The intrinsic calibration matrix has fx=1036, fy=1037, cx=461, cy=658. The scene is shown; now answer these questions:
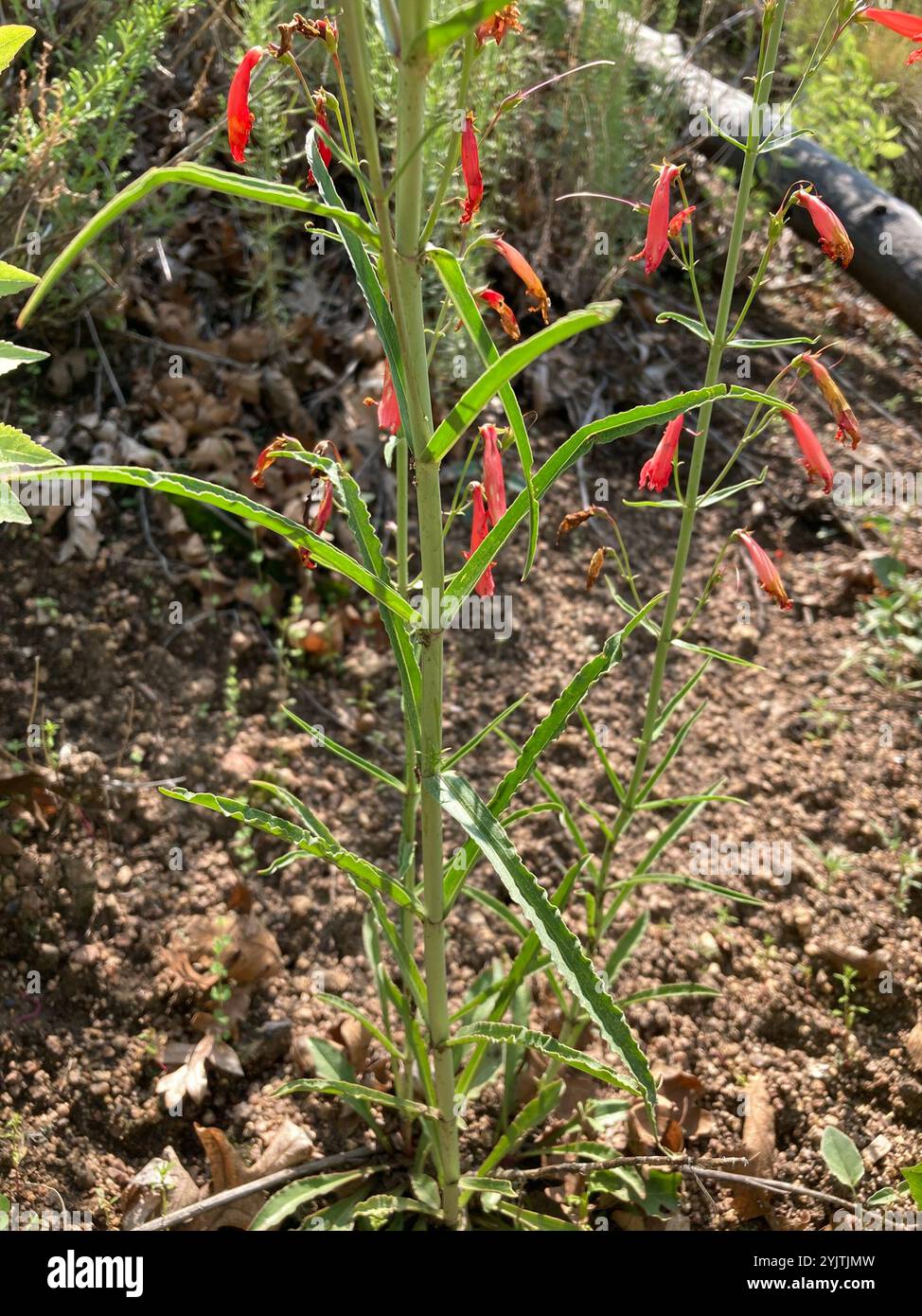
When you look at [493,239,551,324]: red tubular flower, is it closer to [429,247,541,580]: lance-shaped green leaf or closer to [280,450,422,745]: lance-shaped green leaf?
[429,247,541,580]: lance-shaped green leaf

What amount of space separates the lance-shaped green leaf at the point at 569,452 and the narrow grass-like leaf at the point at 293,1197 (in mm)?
1198

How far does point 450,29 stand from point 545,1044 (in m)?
1.16

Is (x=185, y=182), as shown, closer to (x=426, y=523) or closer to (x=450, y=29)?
(x=450, y=29)

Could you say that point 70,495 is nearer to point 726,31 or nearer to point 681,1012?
point 681,1012

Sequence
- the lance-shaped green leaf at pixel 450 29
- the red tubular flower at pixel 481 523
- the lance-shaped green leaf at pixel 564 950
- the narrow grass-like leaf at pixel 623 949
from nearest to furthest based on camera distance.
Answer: the lance-shaped green leaf at pixel 450 29
the lance-shaped green leaf at pixel 564 950
the red tubular flower at pixel 481 523
the narrow grass-like leaf at pixel 623 949

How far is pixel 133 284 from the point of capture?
317 centimetres

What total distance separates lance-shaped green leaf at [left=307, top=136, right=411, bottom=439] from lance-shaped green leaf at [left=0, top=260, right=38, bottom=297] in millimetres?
381

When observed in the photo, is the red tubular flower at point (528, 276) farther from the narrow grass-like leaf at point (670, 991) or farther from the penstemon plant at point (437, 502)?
the narrow grass-like leaf at point (670, 991)

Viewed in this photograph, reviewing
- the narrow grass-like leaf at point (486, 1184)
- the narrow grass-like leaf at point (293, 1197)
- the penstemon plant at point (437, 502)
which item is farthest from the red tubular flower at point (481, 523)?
the narrow grass-like leaf at point (293, 1197)

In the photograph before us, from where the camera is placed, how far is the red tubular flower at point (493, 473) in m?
1.46

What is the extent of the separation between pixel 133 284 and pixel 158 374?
305 millimetres

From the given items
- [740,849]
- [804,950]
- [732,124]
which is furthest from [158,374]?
[732,124]

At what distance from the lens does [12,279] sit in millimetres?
1340
